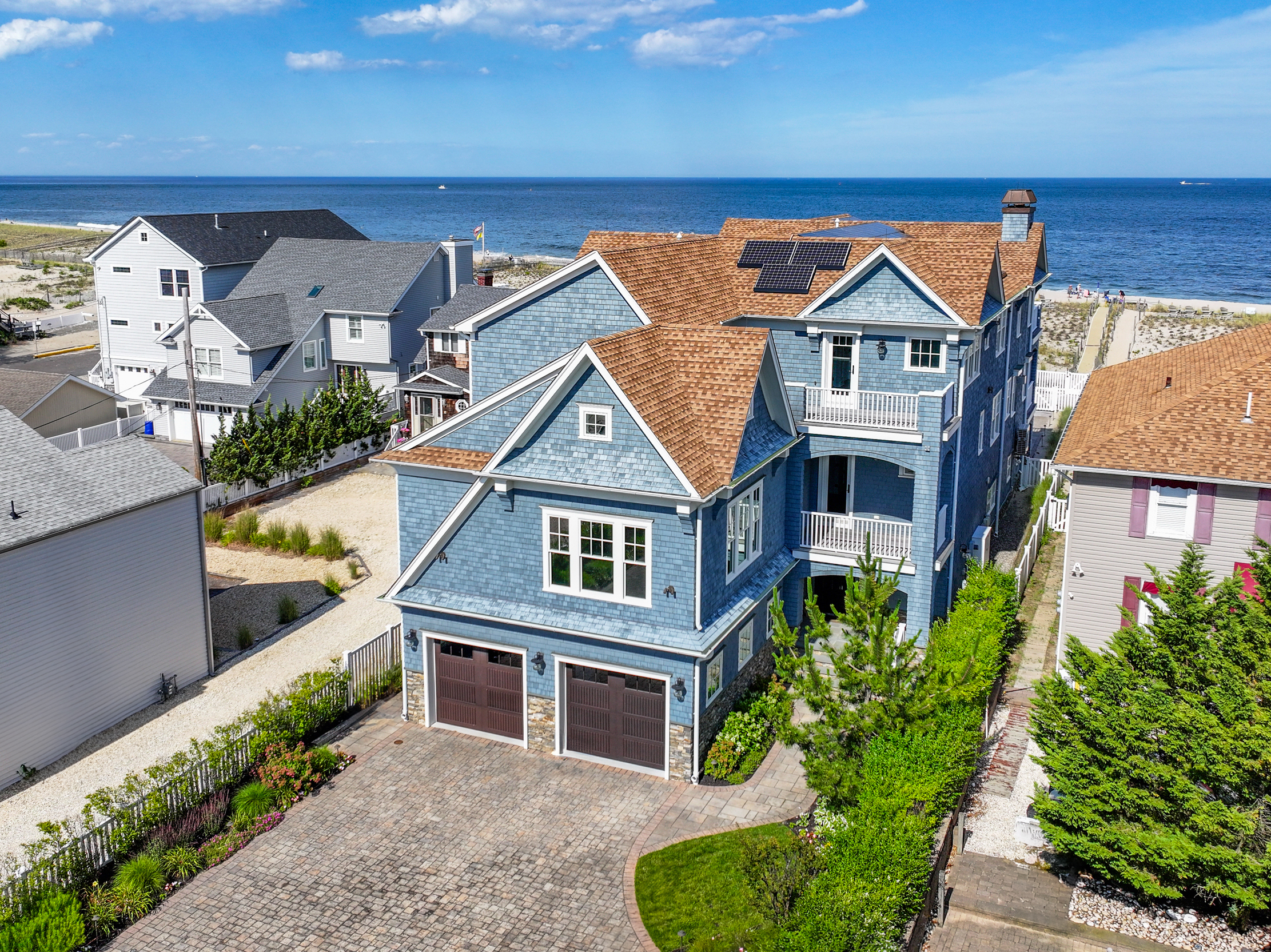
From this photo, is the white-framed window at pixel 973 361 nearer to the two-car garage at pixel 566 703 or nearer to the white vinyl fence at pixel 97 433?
the two-car garage at pixel 566 703

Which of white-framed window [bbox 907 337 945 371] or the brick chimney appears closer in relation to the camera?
white-framed window [bbox 907 337 945 371]

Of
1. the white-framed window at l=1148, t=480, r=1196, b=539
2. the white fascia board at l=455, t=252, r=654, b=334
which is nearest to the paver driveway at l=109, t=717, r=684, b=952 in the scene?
the white fascia board at l=455, t=252, r=654, b=334

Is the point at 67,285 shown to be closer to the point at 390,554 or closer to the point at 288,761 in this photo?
the point at 390,554

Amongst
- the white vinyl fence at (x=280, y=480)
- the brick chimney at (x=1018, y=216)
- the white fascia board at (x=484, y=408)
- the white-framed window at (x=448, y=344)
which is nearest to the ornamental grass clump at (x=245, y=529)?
the white vinyl fence at (x=280, y=480)

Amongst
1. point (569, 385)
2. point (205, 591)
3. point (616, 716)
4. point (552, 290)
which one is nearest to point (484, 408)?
point (569, 385)

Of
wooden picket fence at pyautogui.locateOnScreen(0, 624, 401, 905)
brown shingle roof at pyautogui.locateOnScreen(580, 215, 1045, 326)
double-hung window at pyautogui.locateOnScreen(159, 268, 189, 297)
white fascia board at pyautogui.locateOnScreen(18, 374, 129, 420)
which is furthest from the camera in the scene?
double-hung window at pyautogui.locateOnScreen(159, 268, 189, 297)

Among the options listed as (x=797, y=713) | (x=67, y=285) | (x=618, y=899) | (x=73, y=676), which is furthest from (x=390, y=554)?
(x=67, y=285)

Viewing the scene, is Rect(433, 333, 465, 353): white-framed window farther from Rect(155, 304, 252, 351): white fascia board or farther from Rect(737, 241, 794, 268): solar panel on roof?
Rect(737, 241, 794, 268): solar panel on roof
